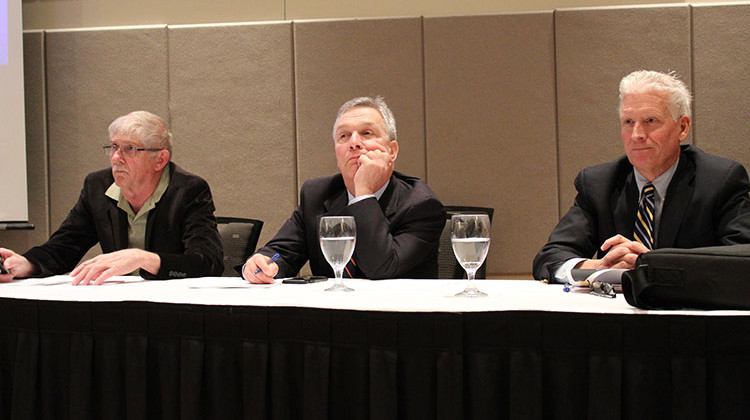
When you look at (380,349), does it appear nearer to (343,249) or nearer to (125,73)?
(343,249)

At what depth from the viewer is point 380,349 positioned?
1.23m

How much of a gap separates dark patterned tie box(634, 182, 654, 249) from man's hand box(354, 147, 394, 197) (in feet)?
2.67

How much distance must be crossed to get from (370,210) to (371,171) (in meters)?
0.18

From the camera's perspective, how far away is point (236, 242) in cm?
266

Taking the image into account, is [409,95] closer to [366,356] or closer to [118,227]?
[118,227]

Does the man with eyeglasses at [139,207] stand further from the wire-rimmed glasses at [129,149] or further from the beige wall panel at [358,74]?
the beige wall panel at [358,74]

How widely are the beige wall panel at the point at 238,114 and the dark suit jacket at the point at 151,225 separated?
5.35 feet

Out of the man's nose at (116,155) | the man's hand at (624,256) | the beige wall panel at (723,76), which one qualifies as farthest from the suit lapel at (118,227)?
the beige wall panel at (723,76)

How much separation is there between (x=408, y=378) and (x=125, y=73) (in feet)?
11.9

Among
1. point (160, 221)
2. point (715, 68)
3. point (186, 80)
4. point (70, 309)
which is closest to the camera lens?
point (70, 309)

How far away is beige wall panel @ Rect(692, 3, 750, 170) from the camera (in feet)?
12.8

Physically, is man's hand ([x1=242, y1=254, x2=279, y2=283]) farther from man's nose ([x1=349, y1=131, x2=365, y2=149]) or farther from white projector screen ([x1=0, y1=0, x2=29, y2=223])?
white projector screen ([x1=0, y1=0, x2=29, y2=223])

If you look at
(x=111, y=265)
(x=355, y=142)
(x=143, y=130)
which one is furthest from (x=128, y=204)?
(x=355, y=142)

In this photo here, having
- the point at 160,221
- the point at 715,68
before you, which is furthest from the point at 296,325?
the point at 715,68
